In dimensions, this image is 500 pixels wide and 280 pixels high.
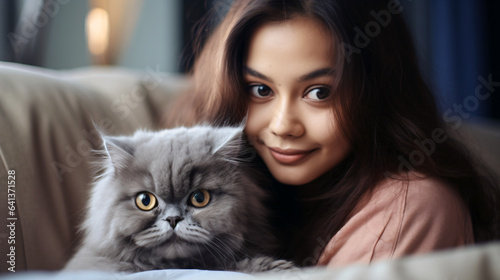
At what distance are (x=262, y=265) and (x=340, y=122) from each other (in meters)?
0.40

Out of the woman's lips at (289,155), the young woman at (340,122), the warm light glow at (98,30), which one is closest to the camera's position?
the young woman at (340,122)

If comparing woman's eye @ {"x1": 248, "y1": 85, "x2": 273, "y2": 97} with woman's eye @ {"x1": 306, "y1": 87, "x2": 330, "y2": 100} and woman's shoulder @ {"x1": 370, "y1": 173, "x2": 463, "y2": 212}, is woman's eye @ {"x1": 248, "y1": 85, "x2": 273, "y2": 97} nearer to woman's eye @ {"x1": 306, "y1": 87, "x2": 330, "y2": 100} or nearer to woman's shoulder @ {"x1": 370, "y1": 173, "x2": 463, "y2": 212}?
woman's eye @ {"x1": 306, "y1": 87, "x2": 330, "y2": 100}

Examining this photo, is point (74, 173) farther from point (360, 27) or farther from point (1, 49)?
point (1, 49)

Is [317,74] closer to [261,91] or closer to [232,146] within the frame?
[261,91]

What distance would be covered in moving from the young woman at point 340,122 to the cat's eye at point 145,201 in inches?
13.3

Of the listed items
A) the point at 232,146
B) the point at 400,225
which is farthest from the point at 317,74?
the point at 400,225

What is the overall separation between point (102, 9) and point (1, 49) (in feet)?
2.58

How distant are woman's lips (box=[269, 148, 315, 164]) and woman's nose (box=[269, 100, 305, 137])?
0.05 metres

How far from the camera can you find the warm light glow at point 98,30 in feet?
9.80

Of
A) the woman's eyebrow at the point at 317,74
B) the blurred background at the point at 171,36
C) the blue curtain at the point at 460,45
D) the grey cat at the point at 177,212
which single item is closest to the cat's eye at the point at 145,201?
the grey cat at the point at 177,212

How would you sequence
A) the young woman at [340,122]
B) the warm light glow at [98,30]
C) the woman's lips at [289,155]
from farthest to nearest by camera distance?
the warm light glow at [98,30], the woman's lips at [289,155], the young woman at [340,122]

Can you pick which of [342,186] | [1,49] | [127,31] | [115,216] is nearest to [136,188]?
[115,216]

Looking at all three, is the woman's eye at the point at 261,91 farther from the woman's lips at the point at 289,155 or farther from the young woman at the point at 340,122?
the woman's lips at the point at 289,155

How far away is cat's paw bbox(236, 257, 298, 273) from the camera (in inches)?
34.0
